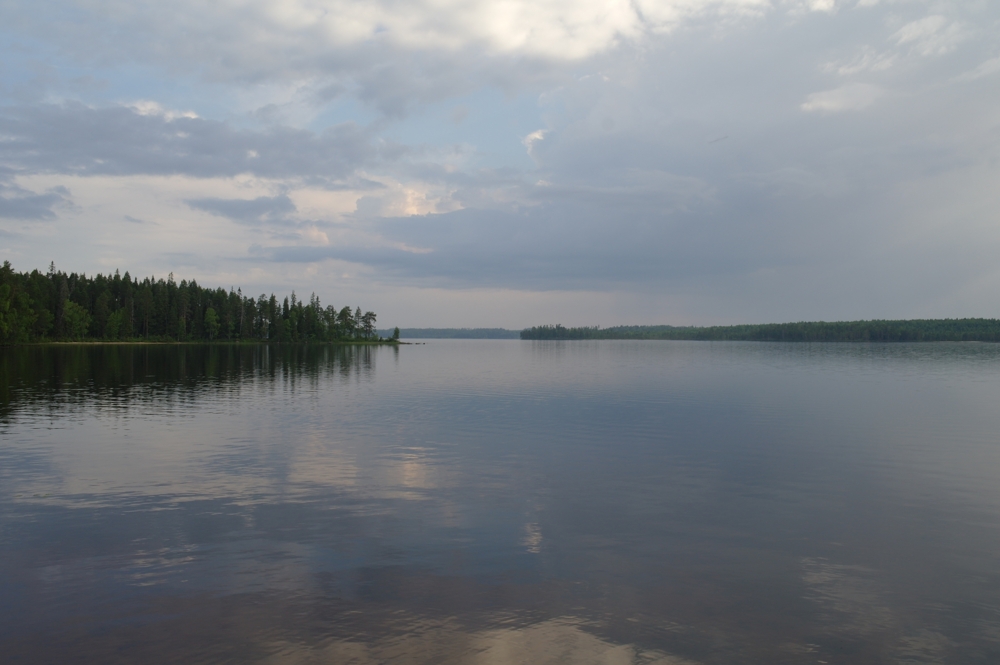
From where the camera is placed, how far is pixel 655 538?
20.0 meters

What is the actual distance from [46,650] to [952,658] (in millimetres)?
19357

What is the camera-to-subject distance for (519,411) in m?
51.7

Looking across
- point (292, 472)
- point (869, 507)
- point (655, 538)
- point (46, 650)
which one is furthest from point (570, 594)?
point (292, 472)

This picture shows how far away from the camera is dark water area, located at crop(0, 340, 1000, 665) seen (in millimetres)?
13320

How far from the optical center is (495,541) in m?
19.6

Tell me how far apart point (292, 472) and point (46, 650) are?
1632cm

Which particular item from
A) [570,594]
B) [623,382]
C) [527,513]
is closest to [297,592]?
[570,594]

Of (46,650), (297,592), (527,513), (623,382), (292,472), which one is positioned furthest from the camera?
(623,382)

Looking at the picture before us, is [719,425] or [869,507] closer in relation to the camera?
[869,507]

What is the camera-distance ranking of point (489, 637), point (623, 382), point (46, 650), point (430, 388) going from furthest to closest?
1. point (623, 382)
2. point (430, 388)
3. point (489, 637)
4. point (46, 650)

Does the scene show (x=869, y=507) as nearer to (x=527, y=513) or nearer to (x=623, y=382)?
(x=527, y=513)

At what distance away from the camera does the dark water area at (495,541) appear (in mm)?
13320

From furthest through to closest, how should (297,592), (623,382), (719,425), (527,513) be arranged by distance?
1. (623,382)
2. (719,425)
3. (527,513)
4. (297,592)

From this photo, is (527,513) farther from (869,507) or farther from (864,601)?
(869,507)
